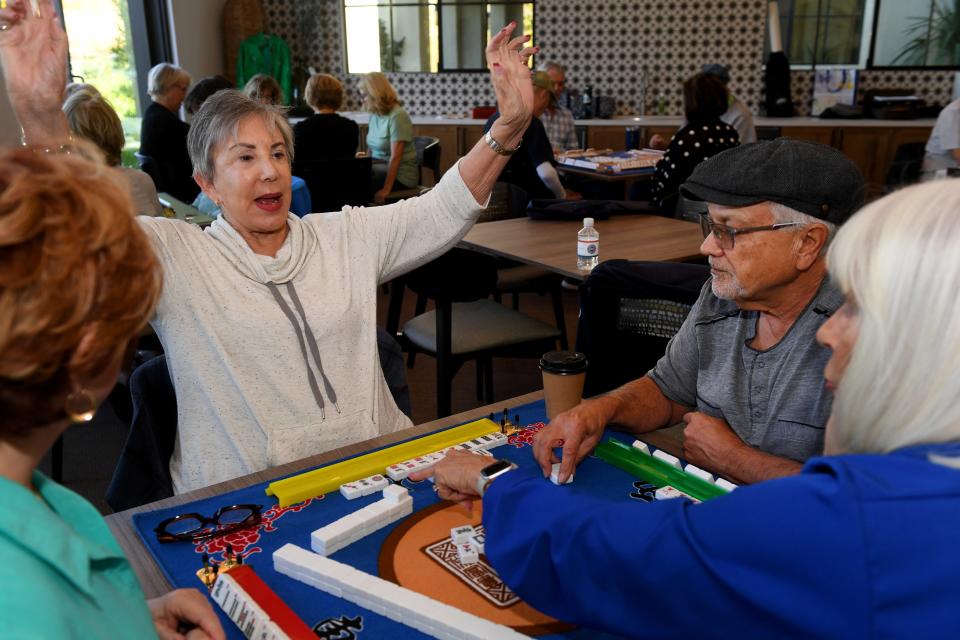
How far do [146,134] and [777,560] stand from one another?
17.4 feet

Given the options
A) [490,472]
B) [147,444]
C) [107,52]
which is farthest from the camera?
[107,52]

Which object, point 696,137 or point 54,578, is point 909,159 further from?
point 54,578

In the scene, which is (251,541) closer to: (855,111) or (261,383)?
(261,383)

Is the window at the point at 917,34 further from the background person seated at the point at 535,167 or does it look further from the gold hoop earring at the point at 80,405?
the gold hoop earring at the point at 80,405

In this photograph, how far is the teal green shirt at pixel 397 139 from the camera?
6730mm

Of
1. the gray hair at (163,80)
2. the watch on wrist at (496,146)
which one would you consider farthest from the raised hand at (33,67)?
the gray hair at (163,80)

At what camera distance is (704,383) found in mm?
1827

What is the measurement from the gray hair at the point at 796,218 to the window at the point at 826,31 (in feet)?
24.3

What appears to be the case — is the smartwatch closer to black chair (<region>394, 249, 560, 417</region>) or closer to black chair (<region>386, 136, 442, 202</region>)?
black chair (<region>394, 249, 560, 417</region>)

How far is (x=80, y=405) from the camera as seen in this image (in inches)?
31.7

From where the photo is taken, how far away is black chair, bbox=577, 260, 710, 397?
2.41m

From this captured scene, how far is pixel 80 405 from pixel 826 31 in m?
8.75

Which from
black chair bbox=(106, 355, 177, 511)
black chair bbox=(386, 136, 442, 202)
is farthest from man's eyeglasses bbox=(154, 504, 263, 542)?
black chair bbox=(386, 136, 442, 202)

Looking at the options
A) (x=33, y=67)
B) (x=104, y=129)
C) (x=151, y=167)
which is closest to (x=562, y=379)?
(x=33, y=67)
